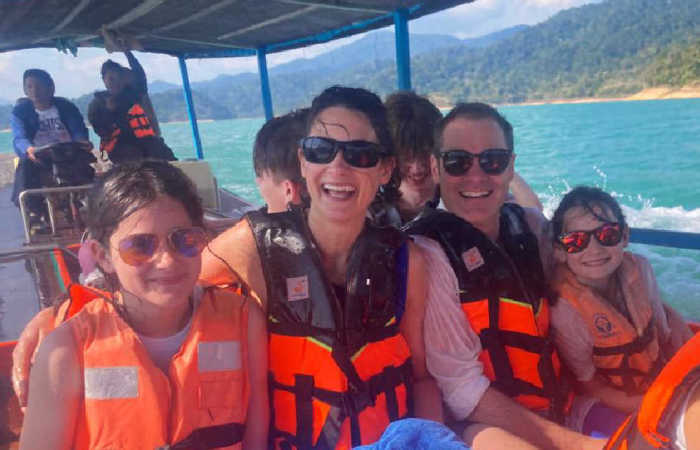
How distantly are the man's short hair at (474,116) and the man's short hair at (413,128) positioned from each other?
0.87ft

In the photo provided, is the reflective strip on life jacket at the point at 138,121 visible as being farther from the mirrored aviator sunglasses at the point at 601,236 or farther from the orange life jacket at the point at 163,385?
the mirrored aviator sunglasses at the point at 601,236

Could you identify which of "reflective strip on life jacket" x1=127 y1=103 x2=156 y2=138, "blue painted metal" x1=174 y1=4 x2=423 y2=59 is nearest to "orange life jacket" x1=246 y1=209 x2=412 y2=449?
"blue painted metal" x1=174 y1=4 x2=423 y2=59

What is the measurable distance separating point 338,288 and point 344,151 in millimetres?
447

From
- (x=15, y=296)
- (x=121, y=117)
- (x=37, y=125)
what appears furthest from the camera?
(x=121, y=117)

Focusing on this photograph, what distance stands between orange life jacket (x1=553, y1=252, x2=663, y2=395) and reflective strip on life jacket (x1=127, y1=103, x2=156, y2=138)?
3975 mm

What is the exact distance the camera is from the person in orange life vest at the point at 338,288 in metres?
1.46

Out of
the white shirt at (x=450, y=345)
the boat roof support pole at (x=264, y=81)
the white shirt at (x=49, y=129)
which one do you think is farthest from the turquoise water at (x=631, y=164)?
the white shirt at (x=49, y=129)

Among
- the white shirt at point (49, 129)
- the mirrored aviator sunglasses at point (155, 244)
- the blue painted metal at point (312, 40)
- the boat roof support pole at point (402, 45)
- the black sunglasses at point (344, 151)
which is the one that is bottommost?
the mirrored aviator sunglasses at point (155, 244)

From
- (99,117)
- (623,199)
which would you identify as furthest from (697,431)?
(623,199)

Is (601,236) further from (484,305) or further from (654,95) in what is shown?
(654,95)

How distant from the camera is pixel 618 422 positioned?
1654mm

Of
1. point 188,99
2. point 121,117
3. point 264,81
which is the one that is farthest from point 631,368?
point 188,99

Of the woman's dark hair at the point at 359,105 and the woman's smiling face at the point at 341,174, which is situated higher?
the woman's dark hair at the point at 359,105

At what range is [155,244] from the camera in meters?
1.33
